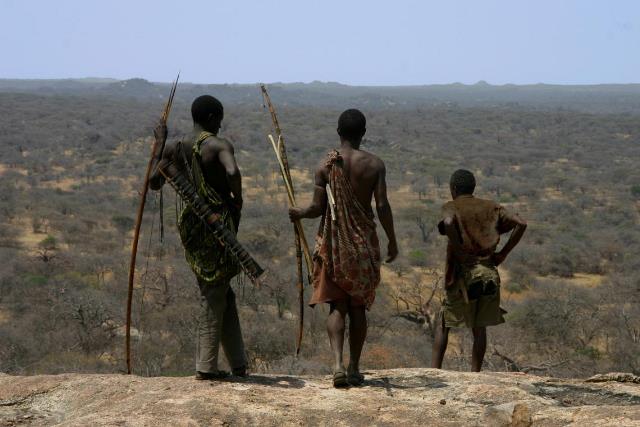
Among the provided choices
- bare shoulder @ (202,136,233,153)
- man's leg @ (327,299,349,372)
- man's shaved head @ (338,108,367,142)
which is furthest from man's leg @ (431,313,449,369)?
bare shoulder @ (202,136,233,153)

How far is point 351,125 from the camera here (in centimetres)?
443

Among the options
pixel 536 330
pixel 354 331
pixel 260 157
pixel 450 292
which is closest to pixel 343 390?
pixel 354 331

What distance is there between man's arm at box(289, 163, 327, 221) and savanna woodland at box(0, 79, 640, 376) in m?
0.60

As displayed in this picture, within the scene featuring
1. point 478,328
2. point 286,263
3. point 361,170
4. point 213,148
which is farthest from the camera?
point 286,263

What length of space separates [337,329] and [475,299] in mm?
1115

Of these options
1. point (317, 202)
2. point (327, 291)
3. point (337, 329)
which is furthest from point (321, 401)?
point (317, 202)

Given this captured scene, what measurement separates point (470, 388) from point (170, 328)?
8.11 metres

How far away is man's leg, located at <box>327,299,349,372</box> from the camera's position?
436cm

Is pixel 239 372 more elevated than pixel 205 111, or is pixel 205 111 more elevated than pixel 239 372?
pixel 205 111

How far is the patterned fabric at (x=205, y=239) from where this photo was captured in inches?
171

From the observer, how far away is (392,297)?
13.9 meters

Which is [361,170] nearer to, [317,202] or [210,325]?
[317,202]

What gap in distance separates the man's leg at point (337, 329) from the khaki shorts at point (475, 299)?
88 centimetres

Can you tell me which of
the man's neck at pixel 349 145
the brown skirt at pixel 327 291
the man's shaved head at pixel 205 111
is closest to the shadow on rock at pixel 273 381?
the brown skirt at pixel 327 291
